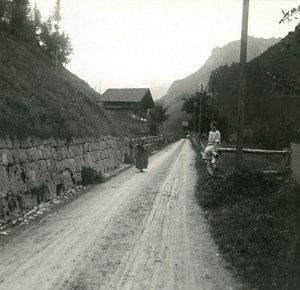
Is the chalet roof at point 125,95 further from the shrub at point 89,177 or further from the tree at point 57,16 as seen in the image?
the shrub at point 89,177

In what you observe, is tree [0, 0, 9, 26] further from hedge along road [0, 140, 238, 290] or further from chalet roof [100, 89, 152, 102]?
hedge along road [0, 140, 238, 290]

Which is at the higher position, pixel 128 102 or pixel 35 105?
pixel 128 102

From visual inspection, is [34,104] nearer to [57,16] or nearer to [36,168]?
[36,168]

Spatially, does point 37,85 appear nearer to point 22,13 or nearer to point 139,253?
point 139,253

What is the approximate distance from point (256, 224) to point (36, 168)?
21.6ft

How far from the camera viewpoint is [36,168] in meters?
10.6

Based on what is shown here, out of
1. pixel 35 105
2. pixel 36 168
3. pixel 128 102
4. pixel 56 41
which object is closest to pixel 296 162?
pixel 36 168

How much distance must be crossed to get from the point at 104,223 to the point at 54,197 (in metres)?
3.52

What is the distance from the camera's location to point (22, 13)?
44.5m

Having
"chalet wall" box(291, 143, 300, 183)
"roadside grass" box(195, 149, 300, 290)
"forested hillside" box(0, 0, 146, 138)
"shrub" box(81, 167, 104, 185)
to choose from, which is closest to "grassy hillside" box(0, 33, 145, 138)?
"forested hillside" box(0, 0, 146, 138)

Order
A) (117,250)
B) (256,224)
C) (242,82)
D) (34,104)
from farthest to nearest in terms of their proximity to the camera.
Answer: (34,104)
(242,82)
(256,224)
(117,250)

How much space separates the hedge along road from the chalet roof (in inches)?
1911

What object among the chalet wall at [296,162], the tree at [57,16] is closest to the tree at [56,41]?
the tree at [57,16]

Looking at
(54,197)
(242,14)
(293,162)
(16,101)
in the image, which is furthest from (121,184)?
(242,14)
